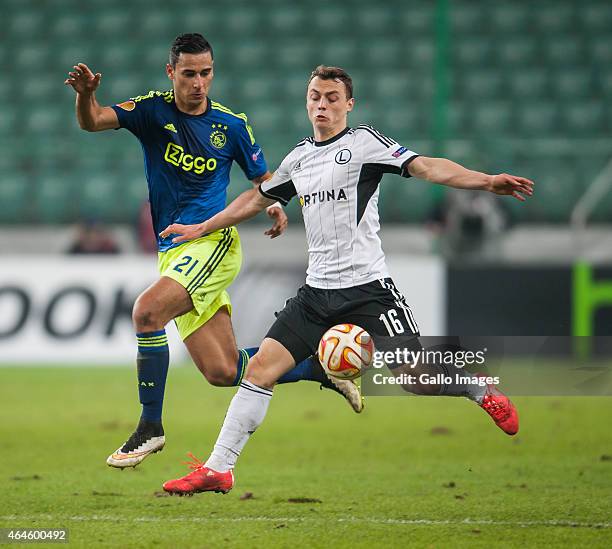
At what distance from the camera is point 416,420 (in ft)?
31.7

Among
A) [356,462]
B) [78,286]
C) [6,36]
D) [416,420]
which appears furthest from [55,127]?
[356,462]

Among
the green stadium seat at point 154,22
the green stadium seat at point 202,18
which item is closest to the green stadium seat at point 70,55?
the green stadium seat at point 154,22

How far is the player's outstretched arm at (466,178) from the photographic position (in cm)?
516

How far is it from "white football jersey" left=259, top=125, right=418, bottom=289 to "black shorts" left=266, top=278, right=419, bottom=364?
0.07 m

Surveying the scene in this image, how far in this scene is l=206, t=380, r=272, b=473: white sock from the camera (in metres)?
5.66

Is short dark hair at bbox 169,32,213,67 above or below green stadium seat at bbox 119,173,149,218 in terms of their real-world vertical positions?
above

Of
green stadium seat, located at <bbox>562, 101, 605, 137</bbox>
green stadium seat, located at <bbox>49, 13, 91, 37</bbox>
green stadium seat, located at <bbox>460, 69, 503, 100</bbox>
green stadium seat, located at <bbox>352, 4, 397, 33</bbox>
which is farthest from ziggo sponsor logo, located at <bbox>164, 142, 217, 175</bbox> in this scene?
green stadium seat, located at <bbox>49, 13, 91, 37</bbox>

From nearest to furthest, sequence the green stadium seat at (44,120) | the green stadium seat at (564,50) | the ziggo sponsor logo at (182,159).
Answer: the ziggo sponsor logo at (182,159), the green stadium seat at (44,120), the green stadium seat at (564,50)

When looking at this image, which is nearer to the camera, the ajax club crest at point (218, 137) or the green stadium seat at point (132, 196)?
the ajax club crest at point (218, 137)

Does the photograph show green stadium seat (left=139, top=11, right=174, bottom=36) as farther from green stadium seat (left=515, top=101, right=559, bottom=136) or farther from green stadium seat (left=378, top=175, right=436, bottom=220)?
green stadium seat (left=378, top=175, right=436, bottom=220)

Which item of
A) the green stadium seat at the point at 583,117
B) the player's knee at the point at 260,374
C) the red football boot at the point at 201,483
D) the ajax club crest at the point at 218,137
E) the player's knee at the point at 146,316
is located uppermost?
the green stadium seat at the point at 583,117

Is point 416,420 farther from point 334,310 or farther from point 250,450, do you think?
point 334,310

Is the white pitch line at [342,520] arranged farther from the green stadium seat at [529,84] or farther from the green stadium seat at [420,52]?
the green stadium seat at [420,52]

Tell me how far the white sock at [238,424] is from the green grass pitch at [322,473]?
31 centimetres
